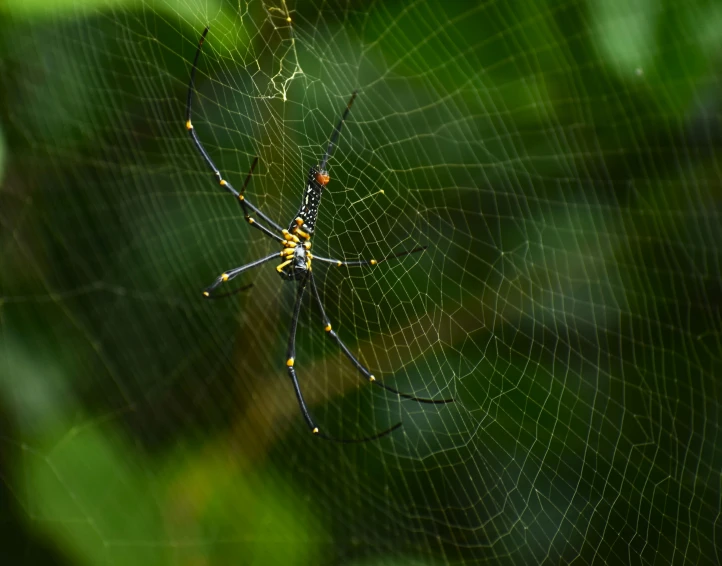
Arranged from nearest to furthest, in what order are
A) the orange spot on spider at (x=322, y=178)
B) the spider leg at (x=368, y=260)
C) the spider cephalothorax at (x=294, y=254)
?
the orange spot on spider at (x=322, y=178) → the spider leg at (x=368, y=260) → the spider cephalothorax at (x=294, y=254)

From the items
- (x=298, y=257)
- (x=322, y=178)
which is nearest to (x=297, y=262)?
(x=298, y=257)

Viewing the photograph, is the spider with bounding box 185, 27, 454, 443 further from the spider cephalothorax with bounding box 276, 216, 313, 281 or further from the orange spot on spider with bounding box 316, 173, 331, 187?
the orange spot on spider with bounding box 316, 173, 331, 187

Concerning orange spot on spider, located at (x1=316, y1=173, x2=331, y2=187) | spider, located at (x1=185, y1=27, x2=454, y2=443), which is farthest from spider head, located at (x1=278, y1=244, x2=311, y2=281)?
orange spot on spider, located at (x1=316, y1=173, x2=331, y2=187)

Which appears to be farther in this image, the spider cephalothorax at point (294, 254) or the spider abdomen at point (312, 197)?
the spider cephalothorax at point (294, 254)

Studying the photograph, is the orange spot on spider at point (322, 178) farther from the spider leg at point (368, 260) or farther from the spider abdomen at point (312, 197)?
the spider leg at point (368, 260)

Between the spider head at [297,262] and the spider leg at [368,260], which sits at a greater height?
the spider head at [297,262]

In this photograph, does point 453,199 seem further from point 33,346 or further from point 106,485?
point 33,346

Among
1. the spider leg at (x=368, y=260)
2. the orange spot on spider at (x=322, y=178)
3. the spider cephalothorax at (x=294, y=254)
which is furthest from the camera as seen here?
the spider cephalothorax at (x=294, y=254)

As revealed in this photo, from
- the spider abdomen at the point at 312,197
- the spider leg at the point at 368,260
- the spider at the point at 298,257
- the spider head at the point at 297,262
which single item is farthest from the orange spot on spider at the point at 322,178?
the spider head at the point at 297,262
